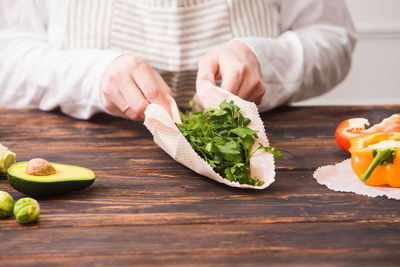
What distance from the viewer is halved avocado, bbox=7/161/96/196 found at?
0.79 meters

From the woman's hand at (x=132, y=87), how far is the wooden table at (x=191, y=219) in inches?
4.4

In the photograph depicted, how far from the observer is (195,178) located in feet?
3.00

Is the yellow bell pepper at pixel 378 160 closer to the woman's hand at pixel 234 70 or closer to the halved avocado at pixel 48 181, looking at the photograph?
the woman's hand at pixel 234 70

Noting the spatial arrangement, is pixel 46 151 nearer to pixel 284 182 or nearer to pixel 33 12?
pixel 284 182

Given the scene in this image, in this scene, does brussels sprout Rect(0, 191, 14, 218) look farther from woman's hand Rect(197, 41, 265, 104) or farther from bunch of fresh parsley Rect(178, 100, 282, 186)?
woman's hand Rect(197, 41, 265, 104)

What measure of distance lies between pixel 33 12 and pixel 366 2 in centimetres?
215

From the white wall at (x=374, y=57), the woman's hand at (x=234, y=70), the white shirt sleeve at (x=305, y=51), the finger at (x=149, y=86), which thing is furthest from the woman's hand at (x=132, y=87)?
the white wall at (x=374, y=57)

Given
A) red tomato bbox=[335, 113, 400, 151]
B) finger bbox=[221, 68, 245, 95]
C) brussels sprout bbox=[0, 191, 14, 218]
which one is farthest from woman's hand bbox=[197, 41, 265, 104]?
brussels sprout bbox=[0, 191, 14, 218]

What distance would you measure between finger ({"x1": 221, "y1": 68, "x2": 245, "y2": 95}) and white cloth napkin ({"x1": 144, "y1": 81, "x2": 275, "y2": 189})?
7 cm

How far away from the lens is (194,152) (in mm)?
883

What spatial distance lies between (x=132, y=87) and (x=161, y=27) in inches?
13.3

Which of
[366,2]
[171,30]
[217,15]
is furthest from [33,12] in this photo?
[366,2]

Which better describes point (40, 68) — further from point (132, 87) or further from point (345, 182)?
point (345, 182)

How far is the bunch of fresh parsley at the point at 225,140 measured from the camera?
857 mm
